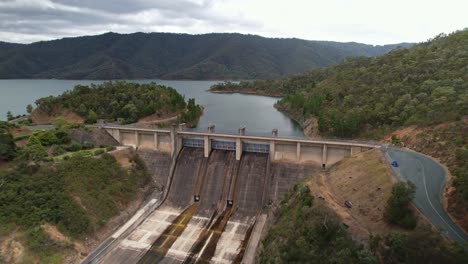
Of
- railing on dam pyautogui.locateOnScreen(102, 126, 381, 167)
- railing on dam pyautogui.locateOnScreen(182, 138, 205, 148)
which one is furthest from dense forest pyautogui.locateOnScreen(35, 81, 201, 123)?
railing on dam pyautogui.locateOnScreen(182, 138, 205, 148)

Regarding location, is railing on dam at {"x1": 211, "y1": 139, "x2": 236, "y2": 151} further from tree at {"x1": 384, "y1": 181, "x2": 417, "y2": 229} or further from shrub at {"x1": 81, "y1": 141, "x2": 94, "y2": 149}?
tree at {"x1": 384, "y1": 181, "x2": 417, "y2": 229}

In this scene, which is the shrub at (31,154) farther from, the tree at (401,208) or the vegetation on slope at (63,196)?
the tree at (401,208)

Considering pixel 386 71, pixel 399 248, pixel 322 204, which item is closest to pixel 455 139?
pixel 322 204

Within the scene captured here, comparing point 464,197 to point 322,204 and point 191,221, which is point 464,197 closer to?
point 322,204

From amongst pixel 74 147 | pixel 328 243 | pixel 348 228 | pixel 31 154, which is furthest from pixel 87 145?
pixel 348 228

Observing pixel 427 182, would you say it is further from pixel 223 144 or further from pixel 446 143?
pixel 223 144
